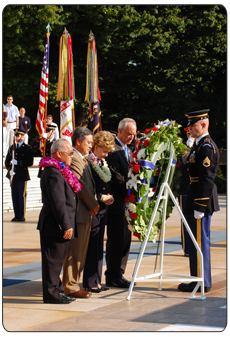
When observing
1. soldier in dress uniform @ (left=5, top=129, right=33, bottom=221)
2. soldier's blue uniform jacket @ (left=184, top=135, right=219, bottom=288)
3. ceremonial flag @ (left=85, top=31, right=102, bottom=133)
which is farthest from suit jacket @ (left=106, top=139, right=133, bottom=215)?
ceremonial flag @ (left=85, top=31, right=102, bottom=133)

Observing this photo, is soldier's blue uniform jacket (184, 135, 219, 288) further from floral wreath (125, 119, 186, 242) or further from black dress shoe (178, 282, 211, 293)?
floral wreath (125, 119, 186, 242)

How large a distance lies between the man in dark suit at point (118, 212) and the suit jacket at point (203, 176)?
0.81m

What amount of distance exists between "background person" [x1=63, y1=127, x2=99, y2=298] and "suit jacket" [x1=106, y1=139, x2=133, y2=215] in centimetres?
56

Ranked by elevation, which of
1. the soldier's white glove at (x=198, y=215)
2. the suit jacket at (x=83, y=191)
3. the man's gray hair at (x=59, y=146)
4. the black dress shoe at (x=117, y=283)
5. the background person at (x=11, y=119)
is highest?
the background person at (x=11, y=119)

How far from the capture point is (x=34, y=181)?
18.6 m

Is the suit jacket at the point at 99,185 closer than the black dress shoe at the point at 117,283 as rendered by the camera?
Yes

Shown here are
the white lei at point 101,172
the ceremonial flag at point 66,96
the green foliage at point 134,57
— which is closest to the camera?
the white lei at point 101,172

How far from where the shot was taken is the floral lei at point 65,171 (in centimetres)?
619

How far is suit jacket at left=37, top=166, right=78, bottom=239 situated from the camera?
20.0ft

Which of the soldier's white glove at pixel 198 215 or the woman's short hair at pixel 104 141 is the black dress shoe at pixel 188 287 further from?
the woman's short hair at pixel 104 141

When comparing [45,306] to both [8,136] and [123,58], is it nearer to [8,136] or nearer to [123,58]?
[8,136]

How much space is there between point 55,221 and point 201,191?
5.94 ft

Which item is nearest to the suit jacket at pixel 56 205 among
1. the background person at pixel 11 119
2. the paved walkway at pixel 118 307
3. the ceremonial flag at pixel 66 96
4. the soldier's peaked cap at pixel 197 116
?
the paved walkway at pixel 118 307

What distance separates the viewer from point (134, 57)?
33781 millimetres
